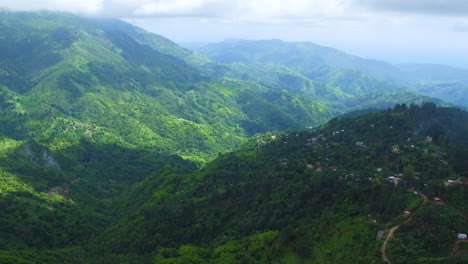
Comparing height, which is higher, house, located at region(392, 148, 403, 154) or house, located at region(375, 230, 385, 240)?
house, located at region(392, 148, 403, 154)

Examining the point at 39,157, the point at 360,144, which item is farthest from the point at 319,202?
the point at 39,157

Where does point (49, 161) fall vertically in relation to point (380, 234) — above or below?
below

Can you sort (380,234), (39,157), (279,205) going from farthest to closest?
(39,157), (279,205), (380,234)

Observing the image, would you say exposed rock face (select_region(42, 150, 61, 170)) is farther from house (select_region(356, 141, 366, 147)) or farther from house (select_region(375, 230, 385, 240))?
house (select_region(375, 230, 385, 240))

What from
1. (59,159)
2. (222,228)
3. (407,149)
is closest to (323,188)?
(222,228)

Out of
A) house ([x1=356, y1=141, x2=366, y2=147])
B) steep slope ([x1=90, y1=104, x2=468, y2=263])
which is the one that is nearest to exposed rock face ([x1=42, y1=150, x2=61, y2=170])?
steep slope ([x1=90, y1=104, x2=468, y2=263])

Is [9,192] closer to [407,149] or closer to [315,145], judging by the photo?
[315,145]

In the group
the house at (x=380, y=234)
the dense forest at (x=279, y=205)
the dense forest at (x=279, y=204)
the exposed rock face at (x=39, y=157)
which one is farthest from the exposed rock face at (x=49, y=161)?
the house at (x=380, y=234)

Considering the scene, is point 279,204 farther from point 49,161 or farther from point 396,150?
point 49,161
